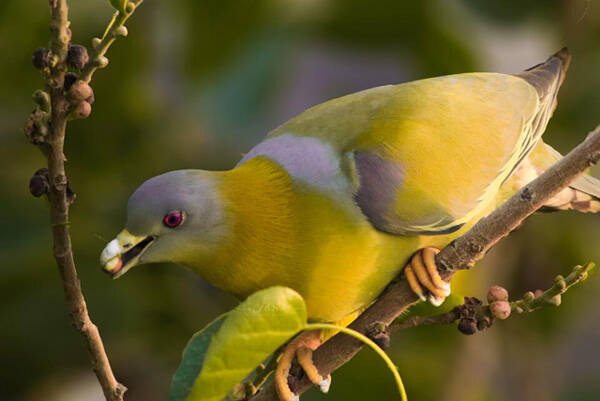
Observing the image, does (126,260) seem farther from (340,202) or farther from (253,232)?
(340,202)

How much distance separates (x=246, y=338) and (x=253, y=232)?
0.52m

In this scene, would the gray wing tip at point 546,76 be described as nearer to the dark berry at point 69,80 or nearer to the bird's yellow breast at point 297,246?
the bird's yellow breast at point 297,246

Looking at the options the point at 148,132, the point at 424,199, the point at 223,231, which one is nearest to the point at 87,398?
the point at 148,132

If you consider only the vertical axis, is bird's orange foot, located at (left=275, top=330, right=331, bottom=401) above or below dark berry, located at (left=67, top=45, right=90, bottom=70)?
below

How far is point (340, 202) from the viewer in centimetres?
140

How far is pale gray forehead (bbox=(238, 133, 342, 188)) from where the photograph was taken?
1410 mm

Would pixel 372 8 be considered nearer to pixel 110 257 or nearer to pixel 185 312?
pixel 185 312

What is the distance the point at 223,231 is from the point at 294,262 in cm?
13

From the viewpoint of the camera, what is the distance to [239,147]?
233 cm

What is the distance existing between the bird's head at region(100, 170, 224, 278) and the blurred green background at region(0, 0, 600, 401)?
2.73 feet

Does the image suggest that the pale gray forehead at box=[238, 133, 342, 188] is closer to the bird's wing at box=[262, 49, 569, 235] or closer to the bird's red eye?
the bird's wing at box=[262, 49, 569, 235]

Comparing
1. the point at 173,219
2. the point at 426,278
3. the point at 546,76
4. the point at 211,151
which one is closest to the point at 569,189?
the point at 546,76

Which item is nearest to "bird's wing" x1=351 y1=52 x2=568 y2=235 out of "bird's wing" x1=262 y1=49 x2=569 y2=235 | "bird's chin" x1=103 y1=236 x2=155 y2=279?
"bird's wing" x1=262 y1=49 x2=569 y2=235

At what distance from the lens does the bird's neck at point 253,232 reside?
1339 millimetres
